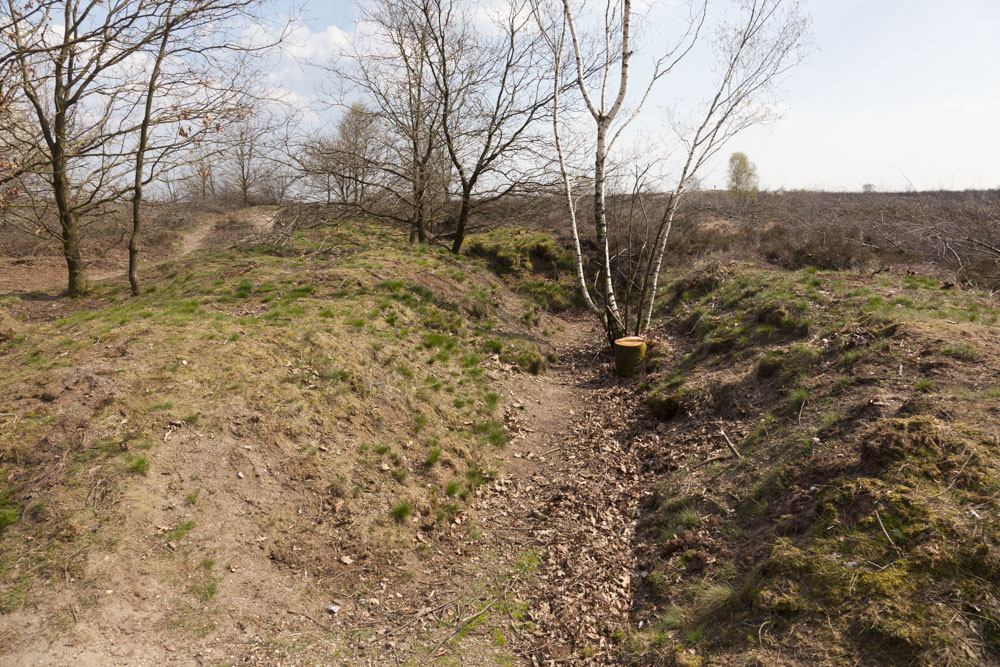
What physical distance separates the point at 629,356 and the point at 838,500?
→ 214 inches

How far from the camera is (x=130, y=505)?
4.48 meters

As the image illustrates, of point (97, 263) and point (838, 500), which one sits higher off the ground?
point (97, 263)

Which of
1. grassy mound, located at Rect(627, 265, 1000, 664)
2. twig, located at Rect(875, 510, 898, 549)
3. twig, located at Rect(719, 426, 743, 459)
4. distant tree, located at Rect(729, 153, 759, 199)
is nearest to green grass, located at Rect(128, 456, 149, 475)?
grassy mound, located at Rect(627, 265, 1000, 664)

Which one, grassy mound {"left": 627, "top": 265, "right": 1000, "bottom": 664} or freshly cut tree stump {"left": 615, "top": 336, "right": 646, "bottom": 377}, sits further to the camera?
freshly cut tree stump {"left": 615, "top": 336, "right": 646, "bottom": 377}

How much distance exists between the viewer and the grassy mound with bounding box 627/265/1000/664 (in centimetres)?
330

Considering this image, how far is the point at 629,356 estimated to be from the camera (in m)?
9.55

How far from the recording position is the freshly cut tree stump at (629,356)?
953cm

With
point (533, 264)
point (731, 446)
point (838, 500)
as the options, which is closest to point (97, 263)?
point (533, 264)

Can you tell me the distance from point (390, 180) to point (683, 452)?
11707mm

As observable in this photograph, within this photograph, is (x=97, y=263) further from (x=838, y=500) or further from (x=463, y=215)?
(x=838, y=500)

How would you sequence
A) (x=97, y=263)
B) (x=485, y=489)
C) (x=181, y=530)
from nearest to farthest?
(x=181, y=530) → (x=485, y=489) → (x=97, y=263)

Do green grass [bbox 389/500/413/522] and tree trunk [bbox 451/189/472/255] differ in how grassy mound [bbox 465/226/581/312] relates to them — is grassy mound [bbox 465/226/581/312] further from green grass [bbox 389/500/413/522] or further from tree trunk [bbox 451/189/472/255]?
green grass [bbox 389/500/413/522]

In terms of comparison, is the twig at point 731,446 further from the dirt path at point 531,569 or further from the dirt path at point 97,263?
the dirt path at point 97,263

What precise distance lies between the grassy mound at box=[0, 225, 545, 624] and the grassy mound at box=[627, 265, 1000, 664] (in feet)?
8.83
